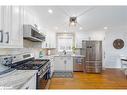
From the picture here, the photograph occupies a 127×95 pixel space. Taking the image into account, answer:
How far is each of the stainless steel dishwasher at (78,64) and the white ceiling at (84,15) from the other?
1714 mm

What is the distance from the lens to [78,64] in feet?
24.7

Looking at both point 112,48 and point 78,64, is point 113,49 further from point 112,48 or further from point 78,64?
point 78,64

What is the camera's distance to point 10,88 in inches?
55.2

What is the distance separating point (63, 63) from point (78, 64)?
809 mm

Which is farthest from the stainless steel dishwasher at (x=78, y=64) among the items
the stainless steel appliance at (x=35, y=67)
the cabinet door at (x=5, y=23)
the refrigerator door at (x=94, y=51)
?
the cabinet door at (x=5, y=23)

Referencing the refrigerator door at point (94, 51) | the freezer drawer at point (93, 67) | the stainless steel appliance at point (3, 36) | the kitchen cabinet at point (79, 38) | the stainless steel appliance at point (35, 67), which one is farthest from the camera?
the kitchen cabinet at point (79, 38)

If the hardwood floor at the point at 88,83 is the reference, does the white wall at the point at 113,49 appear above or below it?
above

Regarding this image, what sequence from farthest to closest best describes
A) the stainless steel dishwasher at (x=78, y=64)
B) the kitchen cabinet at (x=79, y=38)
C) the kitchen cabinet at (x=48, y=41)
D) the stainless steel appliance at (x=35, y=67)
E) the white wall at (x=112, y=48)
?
the white wall at (x=112, y=48)
the kitchen cabinet at (x=79, y=38)
the stainless steel dishwasher at (x=78, y=64)
the kitchen cabinet at (x=48, y=41)
the stainless steel appliance at (x=35, y=67)

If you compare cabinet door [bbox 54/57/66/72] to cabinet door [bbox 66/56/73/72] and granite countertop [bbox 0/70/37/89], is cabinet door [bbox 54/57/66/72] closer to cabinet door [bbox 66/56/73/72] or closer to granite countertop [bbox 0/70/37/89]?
cabinet door [bbox 66/56/73/72]

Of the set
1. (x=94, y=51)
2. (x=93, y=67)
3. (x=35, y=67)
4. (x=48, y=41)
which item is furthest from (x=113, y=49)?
(x=35, y=67)

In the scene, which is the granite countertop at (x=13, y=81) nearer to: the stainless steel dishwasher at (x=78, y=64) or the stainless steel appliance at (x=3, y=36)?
the stainless steel appliance at (x=3, y=36)

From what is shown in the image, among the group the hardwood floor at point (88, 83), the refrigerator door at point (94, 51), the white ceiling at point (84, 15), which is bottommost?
the hardwood floor at point (88, 83)

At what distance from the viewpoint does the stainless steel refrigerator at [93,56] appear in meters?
7.26

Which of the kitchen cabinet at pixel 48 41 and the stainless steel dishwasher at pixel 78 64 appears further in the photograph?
the stainless steel dishwasher at pixel 78 64
